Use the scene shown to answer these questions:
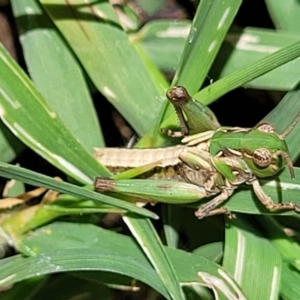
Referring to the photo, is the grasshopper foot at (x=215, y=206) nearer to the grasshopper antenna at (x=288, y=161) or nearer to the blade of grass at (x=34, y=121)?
the grasshopper antenna at (x=288, y=161)

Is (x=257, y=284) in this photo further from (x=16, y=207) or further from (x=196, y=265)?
(x=16, y=207)

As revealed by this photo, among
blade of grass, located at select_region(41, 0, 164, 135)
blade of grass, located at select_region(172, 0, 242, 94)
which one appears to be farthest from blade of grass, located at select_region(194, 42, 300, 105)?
blade of grass, located at select_region(41, 0, 164, 135)

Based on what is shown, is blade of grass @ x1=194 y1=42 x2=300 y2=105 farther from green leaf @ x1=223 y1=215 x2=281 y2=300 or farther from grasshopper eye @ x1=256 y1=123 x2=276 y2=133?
green leaf @ x1=223 y1=215 x2=281 y2=300

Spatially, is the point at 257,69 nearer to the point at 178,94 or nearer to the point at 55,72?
the point at 178,94

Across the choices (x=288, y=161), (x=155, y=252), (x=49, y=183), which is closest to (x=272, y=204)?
(x=288, y=161)

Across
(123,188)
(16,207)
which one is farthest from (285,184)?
(16,207)

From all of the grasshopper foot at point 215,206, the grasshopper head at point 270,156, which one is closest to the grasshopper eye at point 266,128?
the grasshopper head at point 270,156

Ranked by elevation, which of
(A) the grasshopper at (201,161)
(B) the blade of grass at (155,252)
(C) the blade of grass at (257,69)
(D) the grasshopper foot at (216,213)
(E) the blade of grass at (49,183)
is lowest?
(B) the blade of grass at (155,252)
